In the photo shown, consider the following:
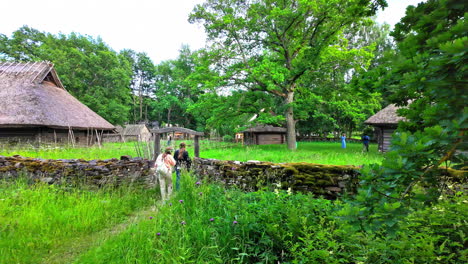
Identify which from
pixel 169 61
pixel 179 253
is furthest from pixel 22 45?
pixel 179 253

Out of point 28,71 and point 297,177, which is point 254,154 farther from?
point 28,71

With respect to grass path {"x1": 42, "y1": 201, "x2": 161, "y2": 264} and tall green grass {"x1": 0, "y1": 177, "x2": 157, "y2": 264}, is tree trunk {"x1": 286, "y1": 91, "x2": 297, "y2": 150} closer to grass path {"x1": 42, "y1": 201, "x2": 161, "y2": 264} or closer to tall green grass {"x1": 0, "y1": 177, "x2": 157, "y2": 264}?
tall green grass {"x1": 0, "y1": 177, "x2": 157, "y2": 264}

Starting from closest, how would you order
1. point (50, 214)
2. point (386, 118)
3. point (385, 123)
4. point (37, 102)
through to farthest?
point (50, 214) → point (385, 123) → point (386, 118) → point (37, 102)

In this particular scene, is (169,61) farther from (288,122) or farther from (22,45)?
(288,122)

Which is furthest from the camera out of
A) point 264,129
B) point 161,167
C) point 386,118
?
point 264,129

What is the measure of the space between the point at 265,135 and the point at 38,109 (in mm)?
25223

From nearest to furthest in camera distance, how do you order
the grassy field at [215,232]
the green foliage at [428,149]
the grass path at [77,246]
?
the green foliage at [428,149]
the grassy field at [215,232]
the grass path at [77,246]

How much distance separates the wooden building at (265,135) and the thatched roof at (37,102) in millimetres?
18570

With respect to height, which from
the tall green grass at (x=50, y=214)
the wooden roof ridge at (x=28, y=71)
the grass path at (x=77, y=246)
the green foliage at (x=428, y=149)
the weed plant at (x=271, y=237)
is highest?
the wooden roof ridge at (x=28, y=71)

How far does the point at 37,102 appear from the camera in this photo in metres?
15.7

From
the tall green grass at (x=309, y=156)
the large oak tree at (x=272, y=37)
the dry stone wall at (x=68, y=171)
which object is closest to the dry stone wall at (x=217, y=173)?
the dry stone wall at (x=68, y=171)

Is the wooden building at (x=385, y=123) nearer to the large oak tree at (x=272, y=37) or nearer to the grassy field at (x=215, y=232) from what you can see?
the large oak tree at (x=272, y=37)

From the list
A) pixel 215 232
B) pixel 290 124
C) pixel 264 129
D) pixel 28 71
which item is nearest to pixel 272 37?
pixel 290 124

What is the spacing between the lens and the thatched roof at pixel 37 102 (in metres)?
14.6
